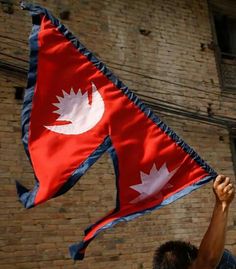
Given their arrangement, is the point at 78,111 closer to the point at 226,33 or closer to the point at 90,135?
the point at 90,135

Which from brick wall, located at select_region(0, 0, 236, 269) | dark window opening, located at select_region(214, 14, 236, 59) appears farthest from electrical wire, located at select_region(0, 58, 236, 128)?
dark window opening, located at select_region(214, 14, 236, 59)

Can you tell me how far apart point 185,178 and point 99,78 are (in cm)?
90

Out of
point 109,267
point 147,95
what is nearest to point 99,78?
point 109,267

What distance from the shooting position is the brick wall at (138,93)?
560 centimetres

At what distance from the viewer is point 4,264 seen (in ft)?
17.3

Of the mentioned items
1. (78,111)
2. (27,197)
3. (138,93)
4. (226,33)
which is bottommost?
(138,93)

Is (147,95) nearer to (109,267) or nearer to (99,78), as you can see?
(109,267)

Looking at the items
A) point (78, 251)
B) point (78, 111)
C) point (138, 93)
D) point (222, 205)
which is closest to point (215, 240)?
point (222, 205)

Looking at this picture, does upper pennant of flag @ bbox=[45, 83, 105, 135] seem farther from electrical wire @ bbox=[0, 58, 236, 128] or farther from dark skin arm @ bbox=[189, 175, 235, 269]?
electrical wire @ bbox=[0, 58, 236, 128]

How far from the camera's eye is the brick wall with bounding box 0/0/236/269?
560 centimetres

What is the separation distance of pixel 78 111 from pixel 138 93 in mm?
3916

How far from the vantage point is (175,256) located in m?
2.39

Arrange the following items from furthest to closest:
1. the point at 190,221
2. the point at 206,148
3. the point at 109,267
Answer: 1. the point at 206,148
2. the point at 190,221
3. the point at 109,267

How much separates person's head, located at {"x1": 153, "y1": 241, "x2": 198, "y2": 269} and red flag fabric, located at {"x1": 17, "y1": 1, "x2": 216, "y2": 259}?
443mm
